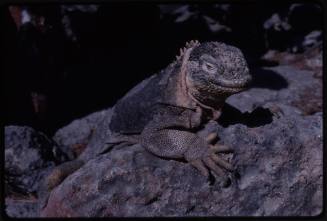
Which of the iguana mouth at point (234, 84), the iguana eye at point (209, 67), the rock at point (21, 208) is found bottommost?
the rock at point (21, 208)

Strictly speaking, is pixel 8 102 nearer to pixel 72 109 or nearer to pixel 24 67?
pixel 24 67

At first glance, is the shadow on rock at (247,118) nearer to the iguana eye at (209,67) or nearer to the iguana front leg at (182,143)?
the iguana front leg at (182,143)

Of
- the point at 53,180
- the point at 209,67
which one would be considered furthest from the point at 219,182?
the point at 53,180

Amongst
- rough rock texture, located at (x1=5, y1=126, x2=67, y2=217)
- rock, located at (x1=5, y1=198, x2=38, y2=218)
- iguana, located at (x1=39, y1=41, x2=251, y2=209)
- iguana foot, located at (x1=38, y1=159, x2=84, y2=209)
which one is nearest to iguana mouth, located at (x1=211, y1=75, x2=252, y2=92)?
iguana, located at (x1=39, y1=41, x2=251, y2=209)

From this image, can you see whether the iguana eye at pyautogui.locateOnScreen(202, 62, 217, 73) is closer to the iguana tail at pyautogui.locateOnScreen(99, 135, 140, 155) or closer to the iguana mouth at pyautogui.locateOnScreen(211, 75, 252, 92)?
the iguana mouth at pyautogui.locateOnScreen(211, 75, 252, 92)

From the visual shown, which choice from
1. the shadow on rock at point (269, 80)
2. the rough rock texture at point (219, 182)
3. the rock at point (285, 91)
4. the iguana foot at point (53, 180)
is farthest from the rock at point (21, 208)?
the shadow on rock at point (269, 80)

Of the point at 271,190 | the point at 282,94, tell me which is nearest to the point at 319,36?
→ the point at 282,94
